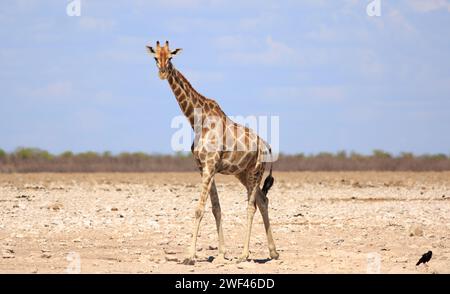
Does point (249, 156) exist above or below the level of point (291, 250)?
above

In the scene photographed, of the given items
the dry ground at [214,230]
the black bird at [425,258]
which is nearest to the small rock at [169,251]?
the dry ground at [214,230]

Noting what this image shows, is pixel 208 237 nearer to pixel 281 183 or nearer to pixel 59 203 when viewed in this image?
pixel 59 203

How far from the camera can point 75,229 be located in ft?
59.4

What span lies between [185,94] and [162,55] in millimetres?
785

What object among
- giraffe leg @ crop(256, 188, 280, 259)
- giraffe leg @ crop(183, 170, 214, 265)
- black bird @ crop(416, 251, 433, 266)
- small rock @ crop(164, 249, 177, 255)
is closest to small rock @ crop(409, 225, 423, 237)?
giraffe leg @ crop(256, 188, 280, 259)

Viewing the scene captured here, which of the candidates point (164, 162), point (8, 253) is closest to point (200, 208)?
point (8, 253)

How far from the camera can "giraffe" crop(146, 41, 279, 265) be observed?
13766mm

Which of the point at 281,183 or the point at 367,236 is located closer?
the point at 367,236

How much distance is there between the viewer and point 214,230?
18.4 m

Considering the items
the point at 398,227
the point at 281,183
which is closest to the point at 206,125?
the point at 398,227

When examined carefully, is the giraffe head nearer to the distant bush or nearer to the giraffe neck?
the giraffe neck

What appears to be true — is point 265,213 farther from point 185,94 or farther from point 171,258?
point 185,94
